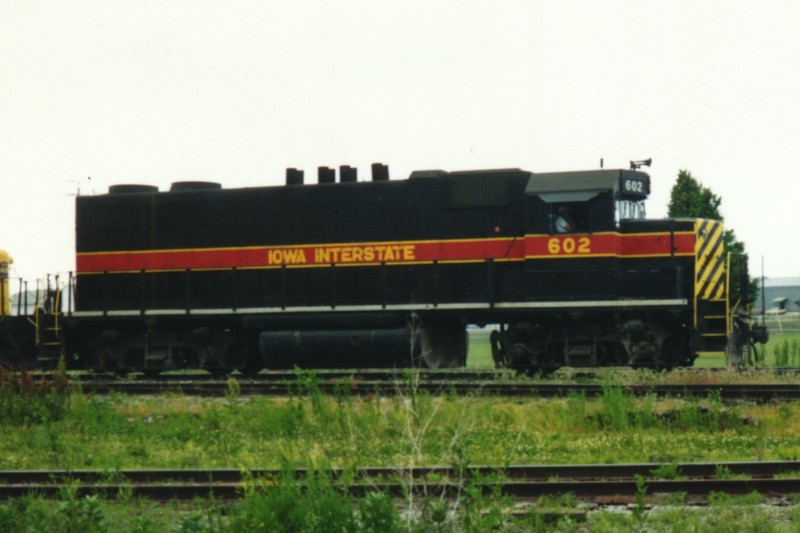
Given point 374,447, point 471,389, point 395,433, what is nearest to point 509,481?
point 374,447

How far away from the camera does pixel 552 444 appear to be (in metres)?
11.4

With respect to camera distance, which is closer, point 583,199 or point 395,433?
point 395,433

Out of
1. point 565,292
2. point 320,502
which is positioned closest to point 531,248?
point 565,292

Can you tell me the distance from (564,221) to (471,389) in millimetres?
3732

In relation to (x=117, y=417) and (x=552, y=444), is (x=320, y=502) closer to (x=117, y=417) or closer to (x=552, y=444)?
(x=552, y=444)

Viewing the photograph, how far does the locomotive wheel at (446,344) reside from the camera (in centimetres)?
1864

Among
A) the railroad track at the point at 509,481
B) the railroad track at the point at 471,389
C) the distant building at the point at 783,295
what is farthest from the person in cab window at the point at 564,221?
the distant building at the point at 783,295

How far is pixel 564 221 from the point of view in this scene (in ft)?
57.7


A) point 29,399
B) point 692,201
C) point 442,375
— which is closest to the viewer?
point 29,399

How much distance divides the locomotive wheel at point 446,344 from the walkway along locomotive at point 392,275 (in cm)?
4

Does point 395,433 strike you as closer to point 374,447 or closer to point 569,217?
point 374,447

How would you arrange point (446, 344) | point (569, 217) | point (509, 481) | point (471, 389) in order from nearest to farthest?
point (509, 481), point (471, 389), point (569, 217), point (446, 344)

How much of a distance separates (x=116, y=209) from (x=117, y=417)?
776 centimetres

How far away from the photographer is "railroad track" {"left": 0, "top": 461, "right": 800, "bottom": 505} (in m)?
8.45
